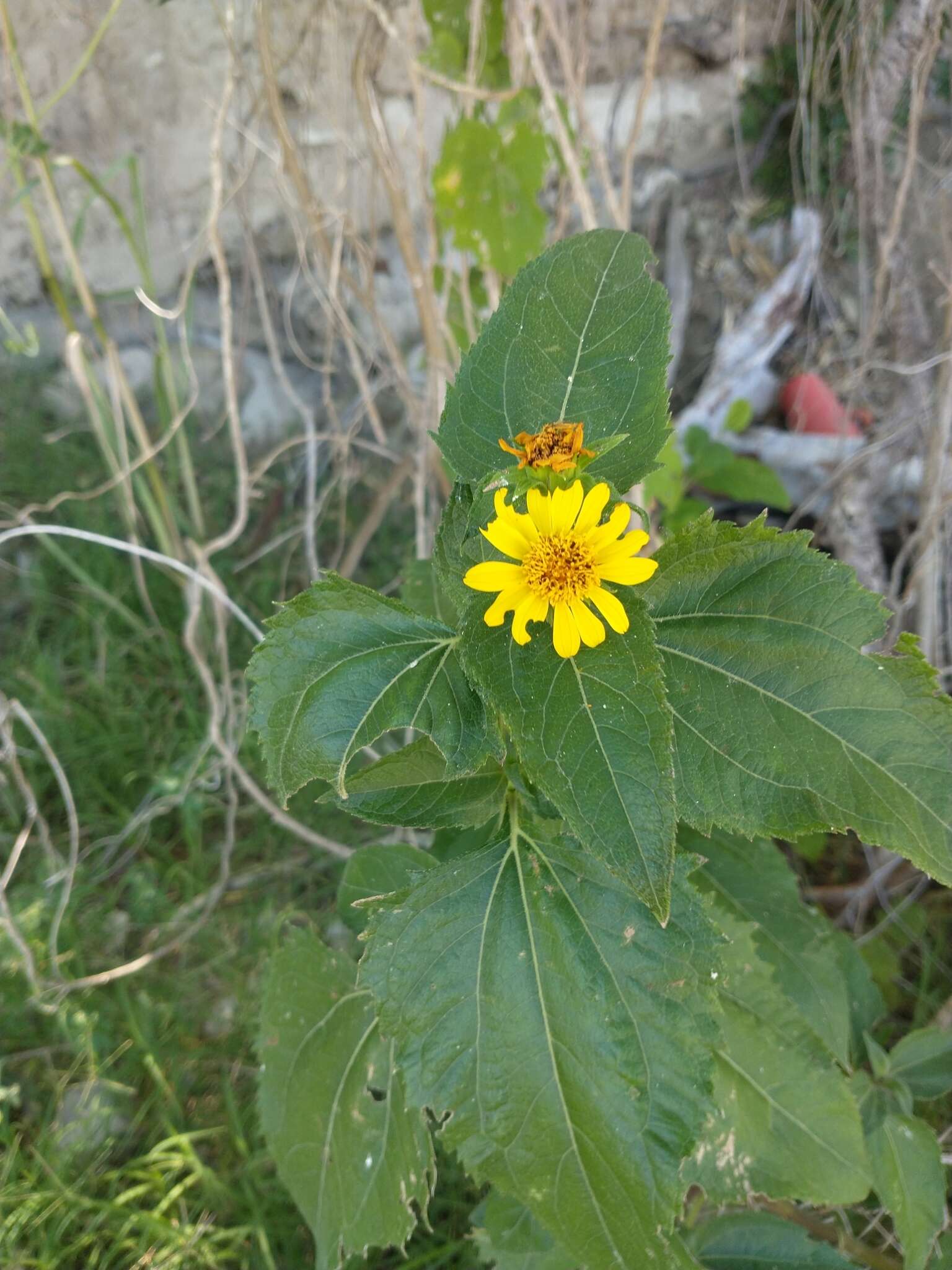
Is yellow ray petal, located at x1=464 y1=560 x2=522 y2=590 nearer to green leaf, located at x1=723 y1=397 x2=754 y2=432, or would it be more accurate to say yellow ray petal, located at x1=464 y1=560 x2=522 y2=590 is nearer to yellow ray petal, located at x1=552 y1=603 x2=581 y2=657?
yellow ray petal, located at x1=552 y1=603 x2=581 y2=657

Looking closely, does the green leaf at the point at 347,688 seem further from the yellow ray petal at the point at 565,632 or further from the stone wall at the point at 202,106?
the stone wall at the point at 202,106

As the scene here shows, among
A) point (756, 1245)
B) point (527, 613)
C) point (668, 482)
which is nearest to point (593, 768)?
point (527, 613)

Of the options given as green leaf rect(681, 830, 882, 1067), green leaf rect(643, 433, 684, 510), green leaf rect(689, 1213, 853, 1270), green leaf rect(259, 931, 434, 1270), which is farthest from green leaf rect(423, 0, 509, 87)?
green leaf rect(689, 1213, 853, 1270)

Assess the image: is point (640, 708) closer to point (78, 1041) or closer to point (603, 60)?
point (78, 1041)

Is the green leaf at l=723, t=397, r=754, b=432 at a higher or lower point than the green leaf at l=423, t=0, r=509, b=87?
lower

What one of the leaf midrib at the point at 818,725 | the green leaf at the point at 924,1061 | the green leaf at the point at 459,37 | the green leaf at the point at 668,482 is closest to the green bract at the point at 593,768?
the leaf midrib at the point at 818,725

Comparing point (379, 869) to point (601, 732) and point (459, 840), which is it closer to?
point (459, 840)
